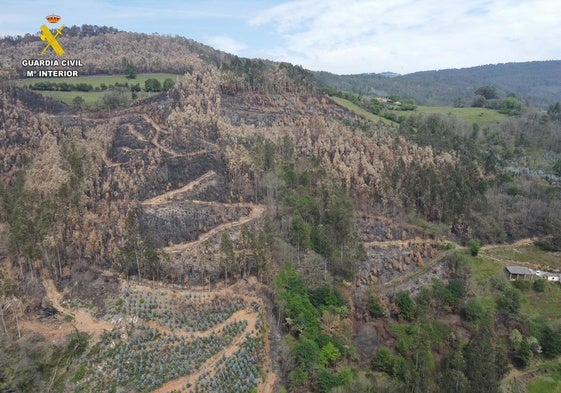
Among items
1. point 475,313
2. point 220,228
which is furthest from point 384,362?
point 220,228

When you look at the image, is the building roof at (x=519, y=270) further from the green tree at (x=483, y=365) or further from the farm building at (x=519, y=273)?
the green tree at (x=483, y=365)

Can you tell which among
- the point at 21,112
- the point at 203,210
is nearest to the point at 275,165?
the point at 203,210

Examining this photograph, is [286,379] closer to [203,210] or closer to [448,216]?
[203,210]

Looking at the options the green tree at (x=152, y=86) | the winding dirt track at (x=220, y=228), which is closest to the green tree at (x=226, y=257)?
the winding dirt track at (x=220, y=228)

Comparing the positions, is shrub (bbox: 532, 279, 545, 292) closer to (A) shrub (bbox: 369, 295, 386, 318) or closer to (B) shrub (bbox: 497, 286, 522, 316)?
(B) shrub (bbox: 497, 286, 522, 316)

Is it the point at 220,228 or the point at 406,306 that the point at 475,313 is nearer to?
the point at 406,306

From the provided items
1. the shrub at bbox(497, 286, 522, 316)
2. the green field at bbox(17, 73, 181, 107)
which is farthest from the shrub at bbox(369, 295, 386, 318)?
the green field at bbox(17, 73, 181, 107)
